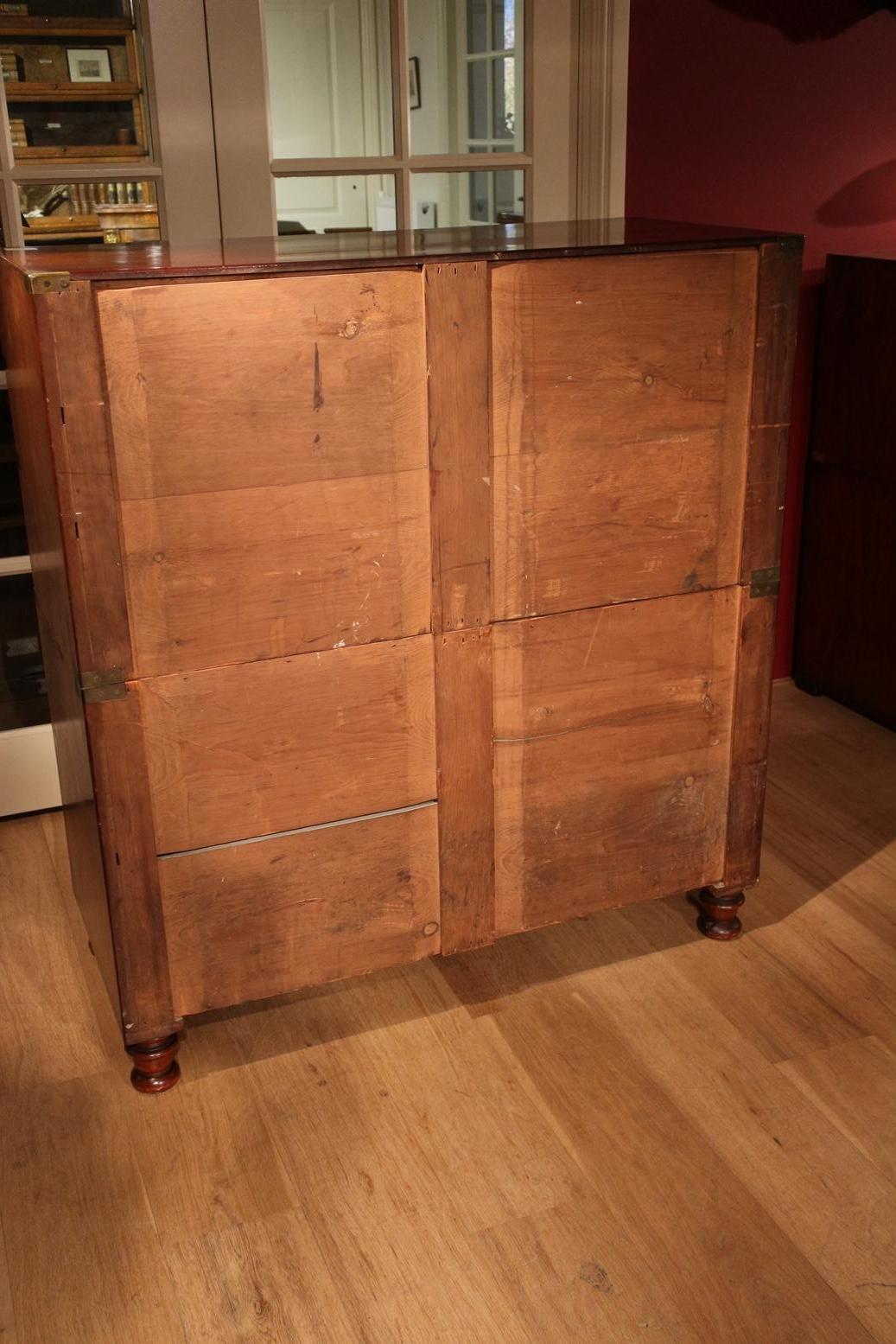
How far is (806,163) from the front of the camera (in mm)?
2773

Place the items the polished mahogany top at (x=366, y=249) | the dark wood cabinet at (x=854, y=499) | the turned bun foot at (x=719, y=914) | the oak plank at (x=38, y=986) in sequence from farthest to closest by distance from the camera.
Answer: the dark wood cabinet at (x=854, y=499), the turned bun foot at (x=719, y=914), the oak plank at (x=38, y=986), the polished mahogany top at (x=366, y=249)

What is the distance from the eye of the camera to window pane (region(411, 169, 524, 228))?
2518 millimetres

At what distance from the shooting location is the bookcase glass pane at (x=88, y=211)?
7.59 ft

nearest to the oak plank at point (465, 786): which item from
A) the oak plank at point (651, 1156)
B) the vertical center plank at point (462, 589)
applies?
the vertical center plank at point (462, 589)

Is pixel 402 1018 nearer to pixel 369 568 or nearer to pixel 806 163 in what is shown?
pixel 369 568

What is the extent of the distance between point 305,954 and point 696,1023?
24.0 inches

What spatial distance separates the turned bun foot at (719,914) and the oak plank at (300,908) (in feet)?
1.68

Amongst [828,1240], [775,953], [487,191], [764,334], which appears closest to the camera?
[828,1240]

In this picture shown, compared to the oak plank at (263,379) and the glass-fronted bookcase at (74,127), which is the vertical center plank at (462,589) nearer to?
the oak plank at (263,379)

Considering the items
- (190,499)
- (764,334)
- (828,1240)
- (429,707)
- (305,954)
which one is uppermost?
(764,334)

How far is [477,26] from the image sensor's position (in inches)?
97.4

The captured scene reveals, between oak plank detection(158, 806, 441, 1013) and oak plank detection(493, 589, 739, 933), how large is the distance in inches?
5.7

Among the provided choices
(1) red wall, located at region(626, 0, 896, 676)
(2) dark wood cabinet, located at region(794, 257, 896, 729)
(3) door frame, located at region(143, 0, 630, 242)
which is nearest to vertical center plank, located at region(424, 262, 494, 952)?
(3) door frame, located at region(143, 0, 630, 242)

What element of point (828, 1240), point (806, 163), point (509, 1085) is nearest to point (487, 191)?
point (806, 163)
